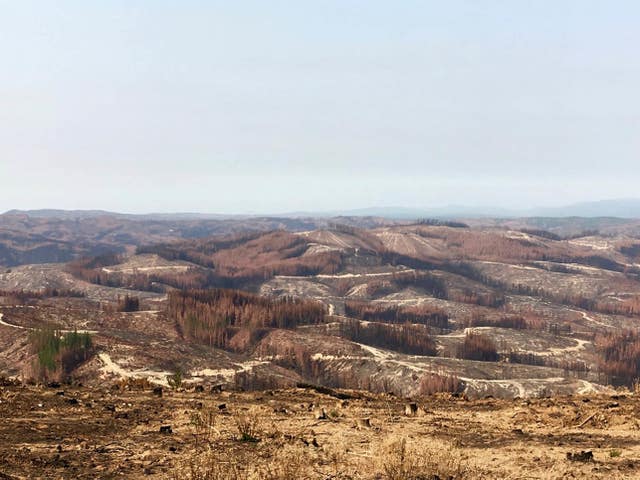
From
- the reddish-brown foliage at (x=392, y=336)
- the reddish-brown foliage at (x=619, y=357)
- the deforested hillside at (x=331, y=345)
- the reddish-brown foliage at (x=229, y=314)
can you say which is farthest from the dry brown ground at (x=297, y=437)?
the reddish-brown foliage at (x=392, y=336)

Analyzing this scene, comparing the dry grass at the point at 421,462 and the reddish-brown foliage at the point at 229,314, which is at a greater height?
the dry grass at the point at 421,462

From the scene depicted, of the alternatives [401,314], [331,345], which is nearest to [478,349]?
[331,345]

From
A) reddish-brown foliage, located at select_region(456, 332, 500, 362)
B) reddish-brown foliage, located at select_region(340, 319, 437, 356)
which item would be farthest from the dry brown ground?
reddish-brown foliage, located at select_region(340, 319, 437, 356)

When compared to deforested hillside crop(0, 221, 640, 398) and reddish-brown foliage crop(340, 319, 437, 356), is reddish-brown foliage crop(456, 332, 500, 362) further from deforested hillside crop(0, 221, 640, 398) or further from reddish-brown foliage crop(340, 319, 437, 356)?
reddish-brown foliage crop(340, 319, 437, 356)

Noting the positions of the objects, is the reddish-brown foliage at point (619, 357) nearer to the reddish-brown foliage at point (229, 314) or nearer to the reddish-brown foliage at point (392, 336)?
the reddish-brown foliage at point (392, 336)

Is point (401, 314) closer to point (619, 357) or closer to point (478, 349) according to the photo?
point (478, 349)

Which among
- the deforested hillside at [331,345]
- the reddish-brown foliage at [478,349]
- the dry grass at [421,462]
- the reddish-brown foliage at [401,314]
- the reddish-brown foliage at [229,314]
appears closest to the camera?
the dry grass at [421,462]

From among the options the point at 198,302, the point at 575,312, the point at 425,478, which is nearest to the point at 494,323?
the point at 575,312

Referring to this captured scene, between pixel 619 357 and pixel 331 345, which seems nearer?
pixel 331 345
